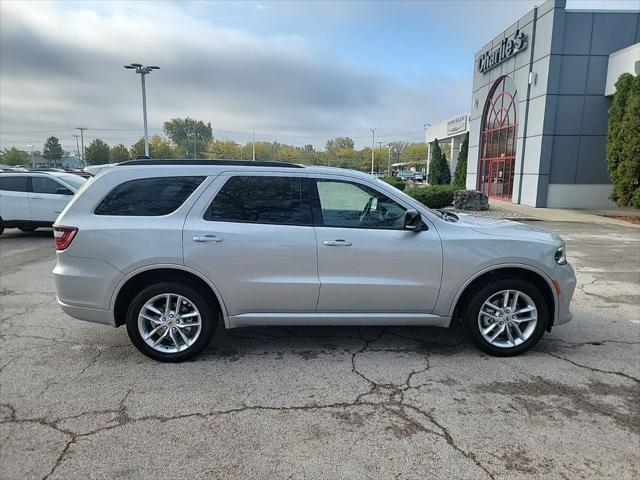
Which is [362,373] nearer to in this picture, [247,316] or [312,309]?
[312,309]

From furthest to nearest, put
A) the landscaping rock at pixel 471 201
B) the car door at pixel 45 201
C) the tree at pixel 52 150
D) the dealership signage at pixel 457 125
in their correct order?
the tree at pixel 52 150
the dealership signage at pixel 457 125
the landscaping rock at pixel 471 201
the car door at pixel 45 201

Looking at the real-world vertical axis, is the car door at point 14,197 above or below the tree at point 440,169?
below

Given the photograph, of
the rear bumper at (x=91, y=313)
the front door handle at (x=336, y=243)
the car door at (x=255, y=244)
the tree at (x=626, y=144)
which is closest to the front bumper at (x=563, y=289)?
the front door handle at (x=336, y=243)

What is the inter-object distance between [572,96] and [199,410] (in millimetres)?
21527

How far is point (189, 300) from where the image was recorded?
12.5 feet

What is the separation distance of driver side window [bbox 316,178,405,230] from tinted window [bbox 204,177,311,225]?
204 mm

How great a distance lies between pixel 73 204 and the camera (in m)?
3.87

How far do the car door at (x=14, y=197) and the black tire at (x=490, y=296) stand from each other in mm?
10991

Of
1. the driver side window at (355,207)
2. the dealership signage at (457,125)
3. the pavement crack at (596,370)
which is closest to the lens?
the pavement crack at (596,370)

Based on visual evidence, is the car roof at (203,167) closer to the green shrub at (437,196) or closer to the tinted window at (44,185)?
the tinted window at (44,185)

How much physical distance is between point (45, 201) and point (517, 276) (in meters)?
11.0

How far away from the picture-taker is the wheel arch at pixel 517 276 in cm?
397

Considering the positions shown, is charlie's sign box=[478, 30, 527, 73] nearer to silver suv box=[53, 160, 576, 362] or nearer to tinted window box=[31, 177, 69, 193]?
tinted window box=[31, 177, 69, 193]

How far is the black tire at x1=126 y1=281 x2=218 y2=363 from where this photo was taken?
149 inches
